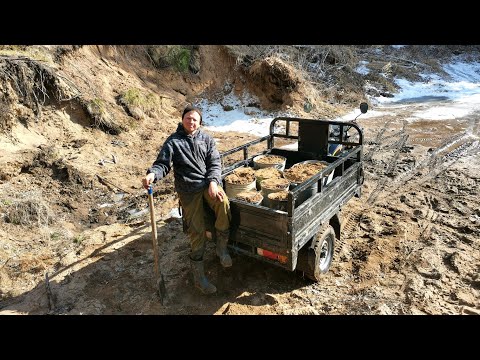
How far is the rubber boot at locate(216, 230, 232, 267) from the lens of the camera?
13.9 ft

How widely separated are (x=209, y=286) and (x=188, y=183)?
4.25 ft

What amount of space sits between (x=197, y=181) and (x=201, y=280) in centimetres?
123

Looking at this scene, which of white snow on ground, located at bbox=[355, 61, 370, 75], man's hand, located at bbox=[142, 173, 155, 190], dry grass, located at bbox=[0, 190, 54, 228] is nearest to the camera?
man's hand, located at bbox=[142, 173, 155, 190]

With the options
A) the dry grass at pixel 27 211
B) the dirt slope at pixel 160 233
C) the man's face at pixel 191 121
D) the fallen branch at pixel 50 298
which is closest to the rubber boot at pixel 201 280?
the dirt slope at pixel 160 233

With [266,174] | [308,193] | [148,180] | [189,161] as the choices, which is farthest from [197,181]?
[308,193]

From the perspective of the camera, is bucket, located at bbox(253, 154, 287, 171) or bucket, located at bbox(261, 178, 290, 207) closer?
bucket, located at bbox(261, 178, 290, 207)

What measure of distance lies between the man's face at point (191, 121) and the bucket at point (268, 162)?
148 centimetres

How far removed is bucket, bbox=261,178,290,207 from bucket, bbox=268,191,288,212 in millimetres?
65

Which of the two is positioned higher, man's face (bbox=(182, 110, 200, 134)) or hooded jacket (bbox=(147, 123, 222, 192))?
man's face (bbox=(182, 110, 200, 134))

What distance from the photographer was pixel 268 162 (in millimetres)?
5504

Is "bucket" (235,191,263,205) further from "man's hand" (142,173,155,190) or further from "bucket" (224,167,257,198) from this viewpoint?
"man's hand" (142,173,155,190)

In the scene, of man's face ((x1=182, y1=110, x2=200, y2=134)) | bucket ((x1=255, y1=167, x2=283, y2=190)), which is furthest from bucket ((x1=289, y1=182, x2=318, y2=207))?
man's face ((x1=182, y1=110, x2=200, y2=134))

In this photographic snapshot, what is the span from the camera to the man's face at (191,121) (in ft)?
13.6

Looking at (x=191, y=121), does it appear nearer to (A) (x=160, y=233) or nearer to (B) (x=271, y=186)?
(B) (x=271, y=186)
